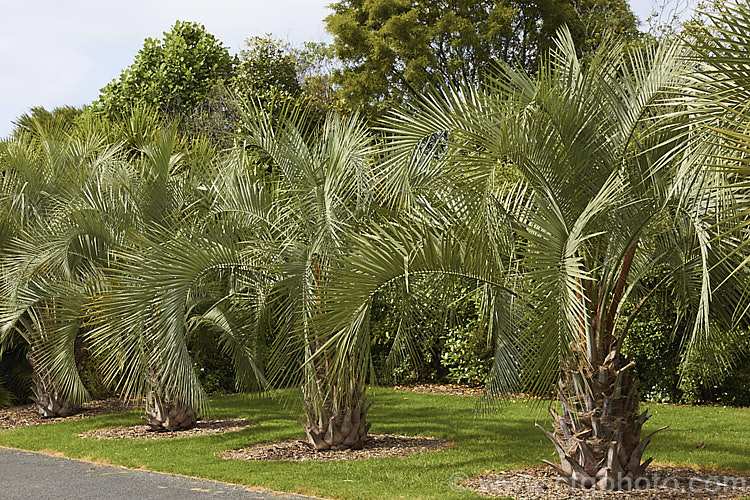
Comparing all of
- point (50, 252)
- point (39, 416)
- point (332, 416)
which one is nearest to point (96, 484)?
point (332, 416)

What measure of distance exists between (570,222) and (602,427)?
5.40 ft

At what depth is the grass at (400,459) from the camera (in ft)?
22.4

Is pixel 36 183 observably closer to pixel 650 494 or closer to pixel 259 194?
pixel 259 194

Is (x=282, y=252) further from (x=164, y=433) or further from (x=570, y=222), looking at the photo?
(x=164, y=433)

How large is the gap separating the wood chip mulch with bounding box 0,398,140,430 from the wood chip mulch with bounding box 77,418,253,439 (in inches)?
42.8

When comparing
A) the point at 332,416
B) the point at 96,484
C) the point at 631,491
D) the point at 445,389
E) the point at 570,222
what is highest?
the point at 570,222

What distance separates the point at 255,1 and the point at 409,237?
414cm

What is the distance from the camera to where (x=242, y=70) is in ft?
65.9

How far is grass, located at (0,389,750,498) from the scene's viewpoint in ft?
22.4

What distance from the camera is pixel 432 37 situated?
76.1ft

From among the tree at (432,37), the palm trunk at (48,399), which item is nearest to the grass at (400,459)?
the palm trunk at (48,399)

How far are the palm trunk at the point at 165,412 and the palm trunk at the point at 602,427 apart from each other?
564 cm

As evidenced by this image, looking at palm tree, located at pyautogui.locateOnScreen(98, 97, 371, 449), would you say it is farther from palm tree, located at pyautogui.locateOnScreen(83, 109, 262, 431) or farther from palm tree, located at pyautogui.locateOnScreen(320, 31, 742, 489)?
palm tree, located at pyautogui.locateOnScreen(320, 31, 742, 489)

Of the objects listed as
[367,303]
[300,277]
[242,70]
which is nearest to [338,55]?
[242,70]
